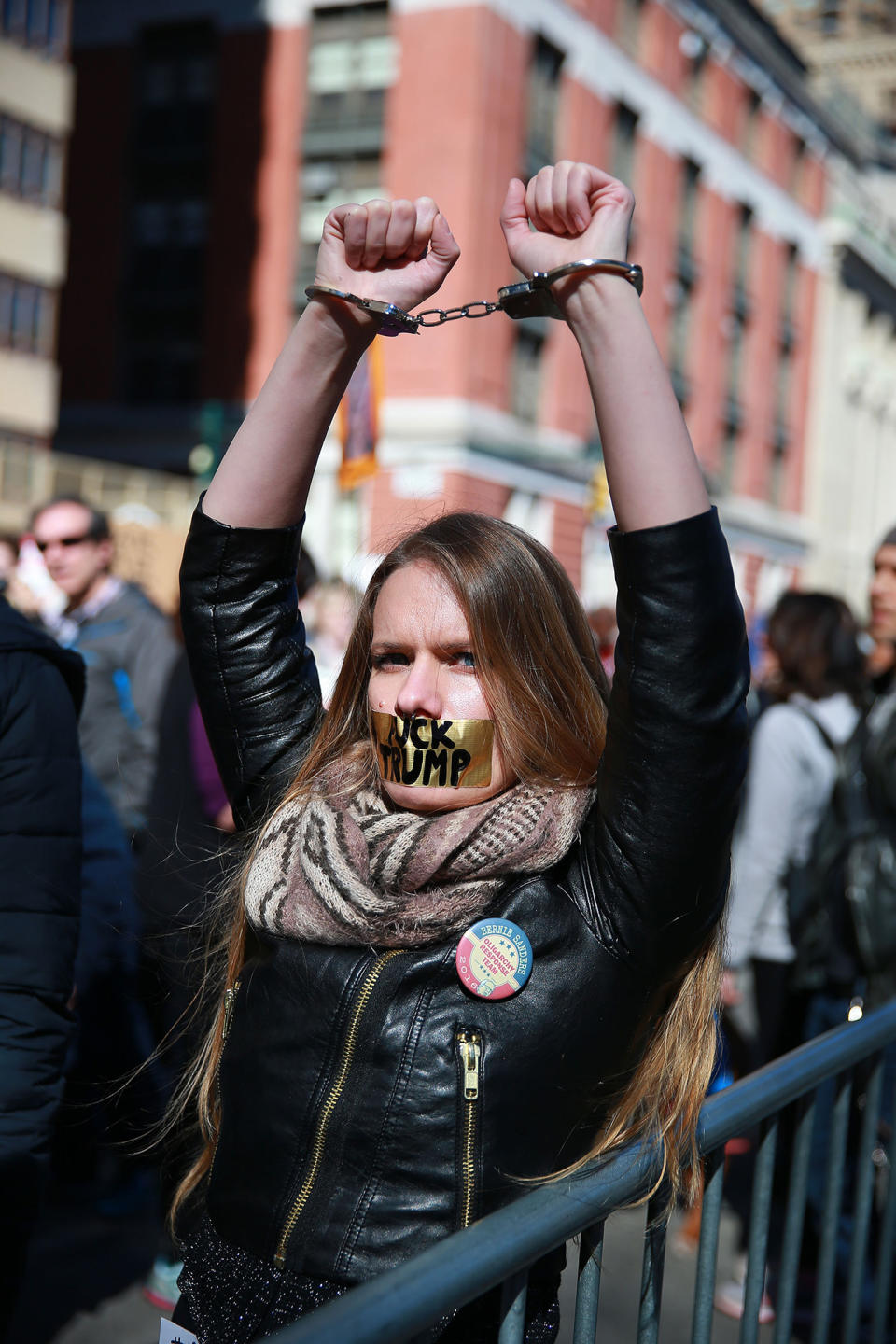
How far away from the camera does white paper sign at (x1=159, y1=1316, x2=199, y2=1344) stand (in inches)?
64.0

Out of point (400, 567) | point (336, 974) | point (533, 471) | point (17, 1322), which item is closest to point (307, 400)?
point (400, 567)

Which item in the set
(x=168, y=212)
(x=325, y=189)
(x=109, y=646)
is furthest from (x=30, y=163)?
(x=109, y=646)

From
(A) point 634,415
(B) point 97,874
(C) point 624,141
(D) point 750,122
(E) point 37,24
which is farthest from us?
(D) point 750,122

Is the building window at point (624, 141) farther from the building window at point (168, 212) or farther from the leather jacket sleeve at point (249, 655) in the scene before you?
the leather jacket sleeve at point (249, 655)

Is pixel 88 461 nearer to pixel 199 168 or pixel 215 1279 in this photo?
pixel 199 168

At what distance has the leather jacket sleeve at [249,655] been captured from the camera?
1.87 metres

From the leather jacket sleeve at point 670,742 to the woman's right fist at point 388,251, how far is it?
0.49 m

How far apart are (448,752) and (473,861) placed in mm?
157

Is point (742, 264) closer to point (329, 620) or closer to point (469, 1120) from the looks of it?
point (329, 620)

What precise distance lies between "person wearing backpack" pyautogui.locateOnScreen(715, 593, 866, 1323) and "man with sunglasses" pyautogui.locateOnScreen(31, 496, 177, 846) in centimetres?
217

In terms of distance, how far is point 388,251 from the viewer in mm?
1708

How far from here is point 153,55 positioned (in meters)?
26.7

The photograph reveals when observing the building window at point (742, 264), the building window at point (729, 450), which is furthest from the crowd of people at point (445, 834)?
the building window at point (742, 264)

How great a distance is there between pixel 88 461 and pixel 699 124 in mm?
14804
